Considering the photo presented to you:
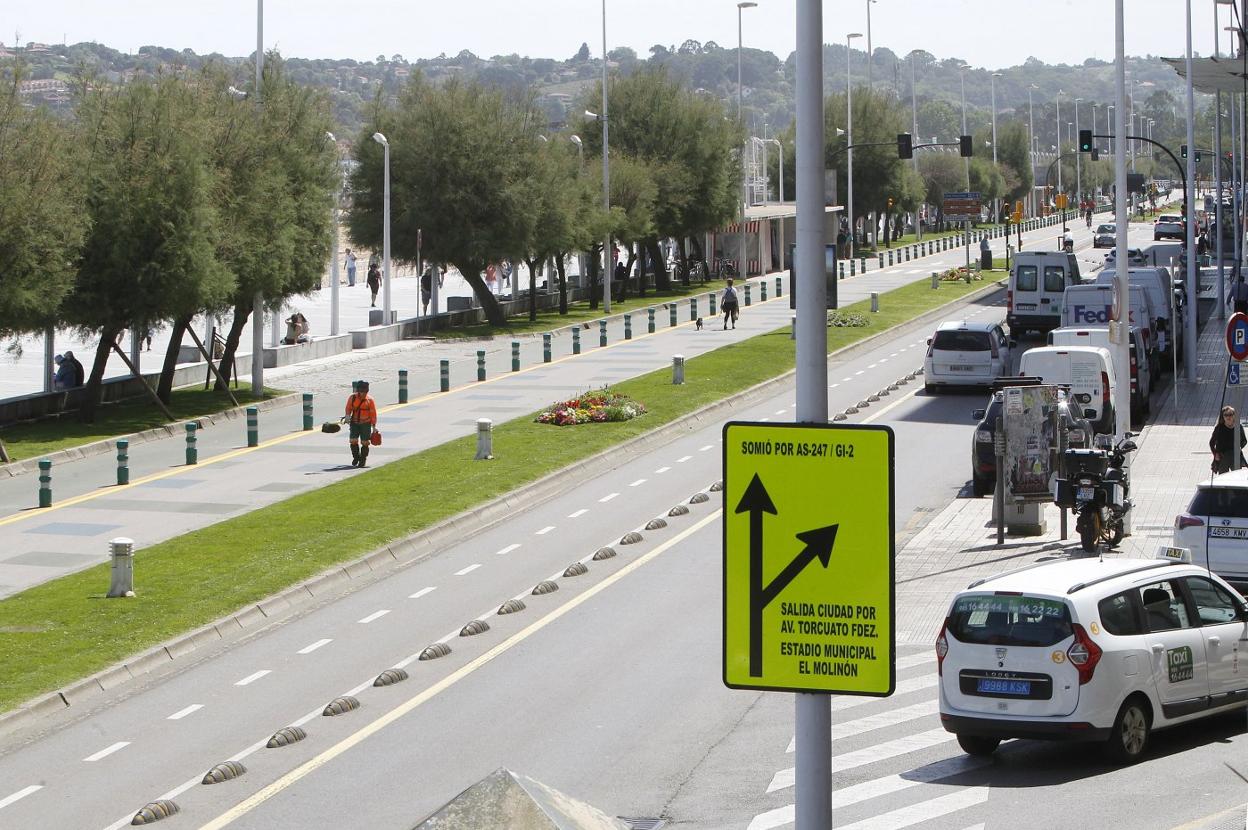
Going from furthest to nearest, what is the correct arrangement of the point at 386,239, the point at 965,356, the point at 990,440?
the point at 386,239
the point at 965,356
the point at 990,440

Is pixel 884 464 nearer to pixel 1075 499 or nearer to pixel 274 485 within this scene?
pixel 1075 499

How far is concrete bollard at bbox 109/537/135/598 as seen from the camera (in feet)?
70.7

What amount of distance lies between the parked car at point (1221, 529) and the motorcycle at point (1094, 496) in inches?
97.0

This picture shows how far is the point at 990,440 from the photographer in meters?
28.4

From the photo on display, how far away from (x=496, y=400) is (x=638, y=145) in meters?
37.3

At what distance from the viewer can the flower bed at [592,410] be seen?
124 feet

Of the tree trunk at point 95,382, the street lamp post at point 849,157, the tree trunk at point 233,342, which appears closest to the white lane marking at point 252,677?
the tree trunk at point 95,382

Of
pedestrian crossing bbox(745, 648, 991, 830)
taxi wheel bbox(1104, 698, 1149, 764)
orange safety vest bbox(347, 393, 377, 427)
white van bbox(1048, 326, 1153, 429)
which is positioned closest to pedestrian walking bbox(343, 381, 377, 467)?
orange safety vest bbox(347, 393, 377, 427)

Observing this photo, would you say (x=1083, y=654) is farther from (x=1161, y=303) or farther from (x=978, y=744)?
(x=1161, y=303)

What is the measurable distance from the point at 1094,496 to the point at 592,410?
16.5 metres

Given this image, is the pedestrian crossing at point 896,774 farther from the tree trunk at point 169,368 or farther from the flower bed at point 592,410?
the tree trunk at point 169,368

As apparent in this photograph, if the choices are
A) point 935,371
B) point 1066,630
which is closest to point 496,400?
point 935,371

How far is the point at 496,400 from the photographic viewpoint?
43.0 metres

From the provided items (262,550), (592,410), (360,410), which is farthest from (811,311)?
(592,410)
